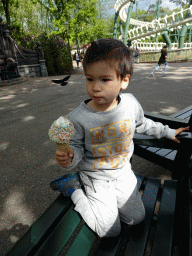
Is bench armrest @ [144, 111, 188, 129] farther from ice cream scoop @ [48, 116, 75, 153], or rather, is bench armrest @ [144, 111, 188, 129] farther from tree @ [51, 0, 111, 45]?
tree @ [51, 0, 111, 45]

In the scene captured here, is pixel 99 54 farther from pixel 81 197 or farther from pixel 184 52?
pixel 184 52

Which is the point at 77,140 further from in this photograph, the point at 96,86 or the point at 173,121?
the point at 173,121

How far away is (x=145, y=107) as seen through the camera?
509cm

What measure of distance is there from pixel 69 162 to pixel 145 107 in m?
4.29

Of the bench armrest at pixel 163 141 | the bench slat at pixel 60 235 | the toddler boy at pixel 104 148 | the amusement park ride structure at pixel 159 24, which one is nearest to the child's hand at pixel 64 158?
the toddler boy at pixel 104 148

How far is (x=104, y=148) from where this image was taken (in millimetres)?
1328

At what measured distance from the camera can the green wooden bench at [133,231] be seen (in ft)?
3.24

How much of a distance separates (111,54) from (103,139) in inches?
22.0

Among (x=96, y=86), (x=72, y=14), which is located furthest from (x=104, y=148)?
(x=72, y=14)

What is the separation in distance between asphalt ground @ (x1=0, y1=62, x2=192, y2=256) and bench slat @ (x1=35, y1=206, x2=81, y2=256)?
94 centimetres

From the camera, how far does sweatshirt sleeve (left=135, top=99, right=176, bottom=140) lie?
1531mm

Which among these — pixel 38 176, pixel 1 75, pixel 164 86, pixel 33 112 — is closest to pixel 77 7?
pixel 1 75

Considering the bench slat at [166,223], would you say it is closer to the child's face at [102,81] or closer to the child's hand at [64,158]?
the child's hand at [64,158]

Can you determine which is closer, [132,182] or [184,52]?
[132,182]
